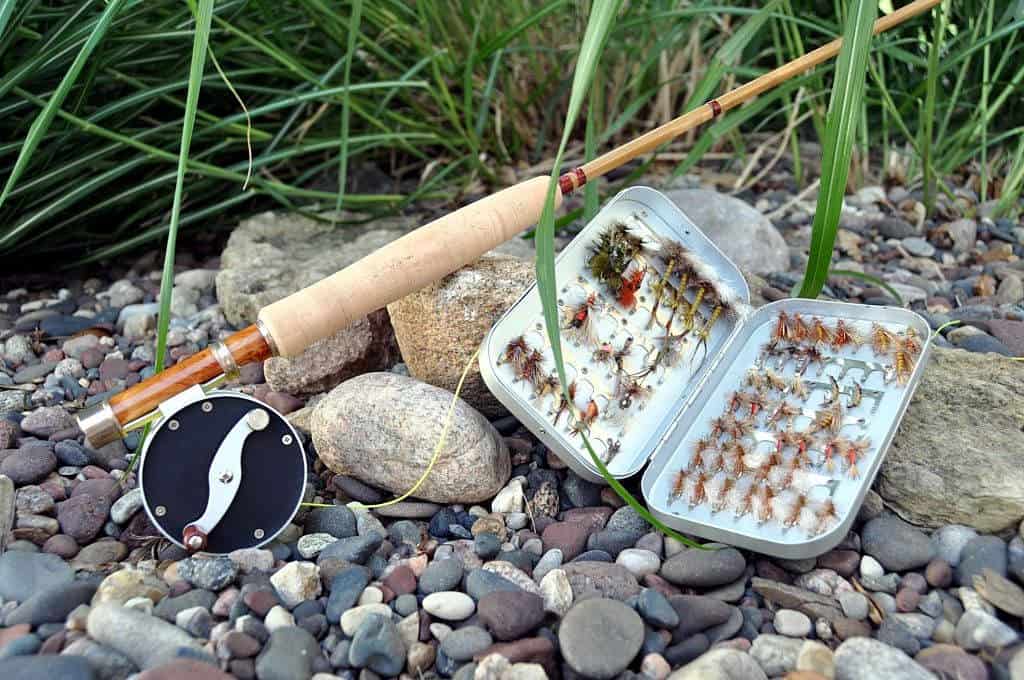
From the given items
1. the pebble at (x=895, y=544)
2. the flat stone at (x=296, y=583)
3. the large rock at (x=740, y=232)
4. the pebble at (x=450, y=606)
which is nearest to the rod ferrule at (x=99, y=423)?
the flat stone at (x=296, y=583)

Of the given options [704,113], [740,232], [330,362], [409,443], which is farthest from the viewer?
[740,232]

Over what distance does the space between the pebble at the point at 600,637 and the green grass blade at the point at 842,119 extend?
0.90m

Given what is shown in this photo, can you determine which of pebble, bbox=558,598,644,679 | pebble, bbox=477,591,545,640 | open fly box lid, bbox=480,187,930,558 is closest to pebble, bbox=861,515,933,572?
open fly box lid, bbox=480,187,930,558

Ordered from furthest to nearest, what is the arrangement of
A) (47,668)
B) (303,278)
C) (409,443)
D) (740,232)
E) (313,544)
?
(740,232) < (303,278) < (409,443) < (313,544) < (47,668)

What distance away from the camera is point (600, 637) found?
4.99 feet

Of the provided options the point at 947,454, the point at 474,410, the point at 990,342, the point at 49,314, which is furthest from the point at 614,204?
the point at 49,314

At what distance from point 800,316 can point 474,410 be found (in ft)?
2.48

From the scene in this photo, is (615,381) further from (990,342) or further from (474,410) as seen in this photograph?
(990,342)

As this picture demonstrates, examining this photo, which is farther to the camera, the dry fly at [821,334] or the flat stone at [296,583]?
the dry fly at [821,334]

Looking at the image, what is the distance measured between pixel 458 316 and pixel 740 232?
113 centimetres

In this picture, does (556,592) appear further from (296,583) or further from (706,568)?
(296,583)

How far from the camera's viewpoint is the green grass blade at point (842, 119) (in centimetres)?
186

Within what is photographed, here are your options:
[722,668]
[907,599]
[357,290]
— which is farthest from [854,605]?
[357,290]

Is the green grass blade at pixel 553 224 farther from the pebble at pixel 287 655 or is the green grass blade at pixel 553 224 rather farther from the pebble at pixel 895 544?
the pebble at pixel 287 655
